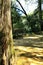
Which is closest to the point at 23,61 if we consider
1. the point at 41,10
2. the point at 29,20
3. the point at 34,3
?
the point at 29,20

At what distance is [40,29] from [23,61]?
48.7ft

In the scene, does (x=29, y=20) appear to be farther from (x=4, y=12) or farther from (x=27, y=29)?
(x=4, y=12)

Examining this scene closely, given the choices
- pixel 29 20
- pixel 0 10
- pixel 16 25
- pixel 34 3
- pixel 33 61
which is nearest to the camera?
pixel 0 10

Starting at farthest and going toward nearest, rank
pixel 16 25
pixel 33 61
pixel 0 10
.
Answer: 1. pixel 16 25
2. pixel 33 61
3. pixel 0 10

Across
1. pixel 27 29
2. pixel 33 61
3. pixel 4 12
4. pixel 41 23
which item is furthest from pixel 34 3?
→ pixel 4 12

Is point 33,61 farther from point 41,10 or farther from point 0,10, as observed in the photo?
point 41,10

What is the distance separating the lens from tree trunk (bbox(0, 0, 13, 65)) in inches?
215

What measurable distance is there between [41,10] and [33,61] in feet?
56.1

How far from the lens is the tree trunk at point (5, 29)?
5469mm

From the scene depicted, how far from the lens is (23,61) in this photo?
294 inches

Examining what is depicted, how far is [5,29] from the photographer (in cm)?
548

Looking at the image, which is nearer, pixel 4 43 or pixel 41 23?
pixel 4 43

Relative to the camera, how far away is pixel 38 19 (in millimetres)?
21891

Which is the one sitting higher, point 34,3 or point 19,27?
point 34,3
